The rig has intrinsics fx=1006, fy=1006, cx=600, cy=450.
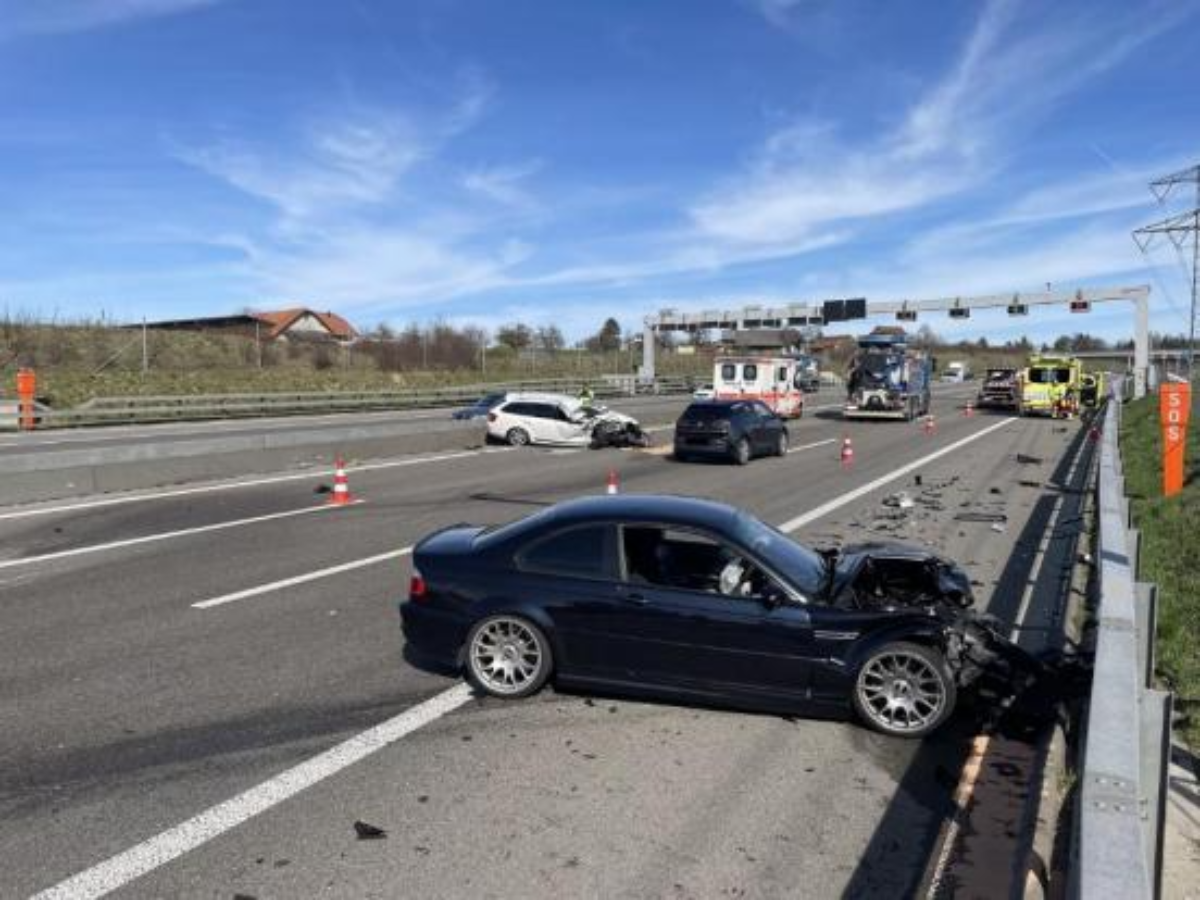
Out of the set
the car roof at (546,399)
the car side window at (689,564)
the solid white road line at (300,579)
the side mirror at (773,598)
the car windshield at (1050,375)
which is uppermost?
the car windshield at (1050,375)

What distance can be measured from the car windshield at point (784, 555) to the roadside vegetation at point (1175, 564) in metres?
2.27

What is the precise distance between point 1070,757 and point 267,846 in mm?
4069

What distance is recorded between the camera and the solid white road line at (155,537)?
1098cm

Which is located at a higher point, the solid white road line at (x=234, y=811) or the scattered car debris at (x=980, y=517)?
the solid white road line at (x=234, y=811)

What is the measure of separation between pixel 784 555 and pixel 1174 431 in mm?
11208

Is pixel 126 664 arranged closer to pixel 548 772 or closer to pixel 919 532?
pixel 548 772

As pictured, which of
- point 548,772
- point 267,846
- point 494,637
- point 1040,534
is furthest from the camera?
point 1040,534

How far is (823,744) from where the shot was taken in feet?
18.8

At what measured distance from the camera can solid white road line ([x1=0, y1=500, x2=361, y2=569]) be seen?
1098 cm

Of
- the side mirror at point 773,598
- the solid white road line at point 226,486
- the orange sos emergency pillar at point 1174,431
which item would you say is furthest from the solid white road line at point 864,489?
the solid white road line at point 226,486

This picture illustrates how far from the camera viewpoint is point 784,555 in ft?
21.1

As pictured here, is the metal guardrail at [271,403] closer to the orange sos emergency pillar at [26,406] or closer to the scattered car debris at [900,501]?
the orange sos emergency pillar at [26,406]

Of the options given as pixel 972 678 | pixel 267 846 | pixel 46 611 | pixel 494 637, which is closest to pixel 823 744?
pixel 972 678

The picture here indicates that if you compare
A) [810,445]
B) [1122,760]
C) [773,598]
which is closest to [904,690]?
[773,598]
